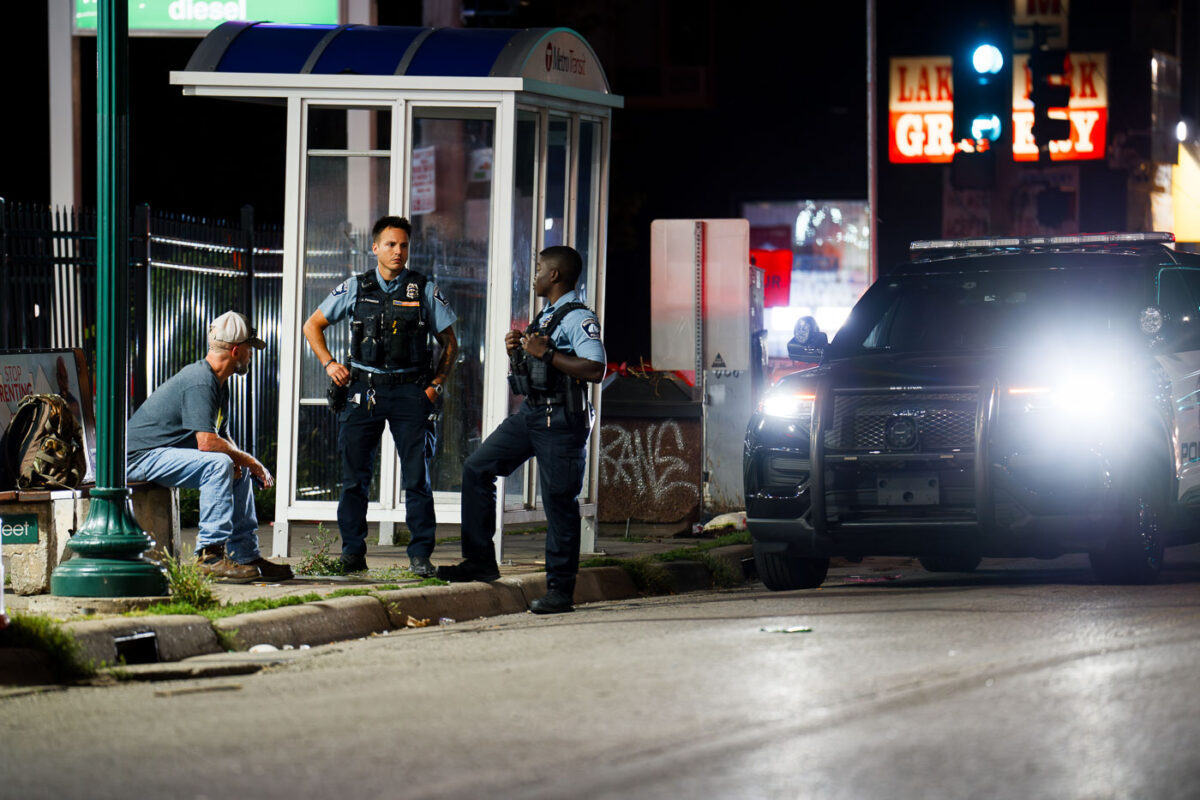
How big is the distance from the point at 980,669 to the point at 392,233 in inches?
180

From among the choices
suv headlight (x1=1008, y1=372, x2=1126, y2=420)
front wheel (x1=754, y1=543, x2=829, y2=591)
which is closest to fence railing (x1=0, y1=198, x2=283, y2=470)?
front wheel (x1=754, y1=543, x2=829, y2=591)

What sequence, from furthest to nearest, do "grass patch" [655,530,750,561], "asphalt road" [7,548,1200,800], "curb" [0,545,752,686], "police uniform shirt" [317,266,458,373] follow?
1. "grass patch" [655,530,750,561]
2. "police uniform shirt" [317,266,458,373]
3. "curb" [0,545,752,686]
4. "asphalt road" [7,548,1200,800]

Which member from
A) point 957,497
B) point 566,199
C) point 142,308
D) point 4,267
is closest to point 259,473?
point 566,199

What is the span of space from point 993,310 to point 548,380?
117 inches

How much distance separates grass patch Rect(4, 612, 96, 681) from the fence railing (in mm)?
4604

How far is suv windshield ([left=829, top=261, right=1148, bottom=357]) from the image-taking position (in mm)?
10906

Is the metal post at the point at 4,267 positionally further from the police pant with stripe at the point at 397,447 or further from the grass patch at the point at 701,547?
the grass patch at the point at 701,547

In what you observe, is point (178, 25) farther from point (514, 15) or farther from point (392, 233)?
point (514, 15)

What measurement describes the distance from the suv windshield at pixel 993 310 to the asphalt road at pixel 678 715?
2151 millimetres

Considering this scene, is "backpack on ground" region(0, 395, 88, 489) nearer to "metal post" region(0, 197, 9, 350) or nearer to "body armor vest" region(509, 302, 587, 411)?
"body armor vest" region(509, 302, 587, 411)

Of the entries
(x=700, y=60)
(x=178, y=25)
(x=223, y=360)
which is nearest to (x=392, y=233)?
(x=223, y=360)

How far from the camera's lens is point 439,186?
40.2ft

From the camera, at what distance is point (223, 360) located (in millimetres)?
10469

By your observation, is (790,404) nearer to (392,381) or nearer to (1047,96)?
(392,381)
